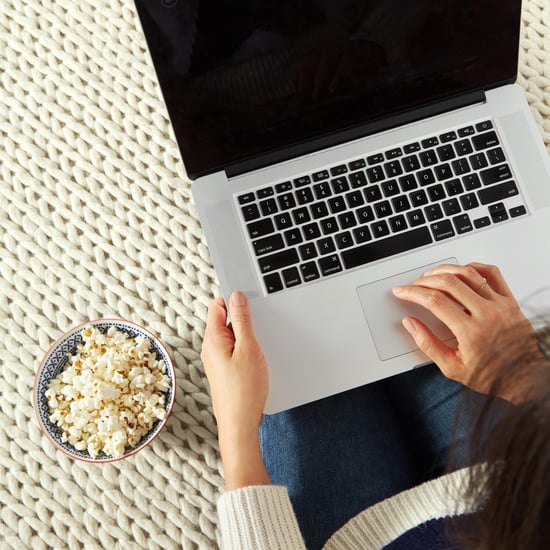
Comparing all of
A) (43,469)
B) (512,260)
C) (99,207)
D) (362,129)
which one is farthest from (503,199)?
(43,469)

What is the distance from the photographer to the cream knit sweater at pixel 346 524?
56cm

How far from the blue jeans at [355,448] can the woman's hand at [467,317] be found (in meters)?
0.07

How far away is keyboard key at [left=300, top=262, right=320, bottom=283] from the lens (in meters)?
0.60

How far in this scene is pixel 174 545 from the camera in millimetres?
648

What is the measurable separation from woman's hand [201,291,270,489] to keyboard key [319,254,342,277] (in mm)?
88

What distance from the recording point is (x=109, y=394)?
2.01 ft

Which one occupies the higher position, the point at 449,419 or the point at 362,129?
the point at 362,129

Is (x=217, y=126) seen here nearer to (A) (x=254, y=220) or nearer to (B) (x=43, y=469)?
(A) (x=254, y=220)

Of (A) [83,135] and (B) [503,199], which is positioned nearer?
(B) [503,199]

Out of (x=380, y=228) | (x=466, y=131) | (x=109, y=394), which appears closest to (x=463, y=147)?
(x=466, y=131)

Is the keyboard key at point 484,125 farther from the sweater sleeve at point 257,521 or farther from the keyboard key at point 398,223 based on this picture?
the sweater sleeve at point 257,521

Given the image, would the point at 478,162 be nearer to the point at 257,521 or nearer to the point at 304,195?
the point at 304,195

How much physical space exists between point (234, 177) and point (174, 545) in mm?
416

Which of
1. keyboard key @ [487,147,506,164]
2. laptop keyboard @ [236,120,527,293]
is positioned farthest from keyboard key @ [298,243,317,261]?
keyboard key @ [487,147,506,164]
